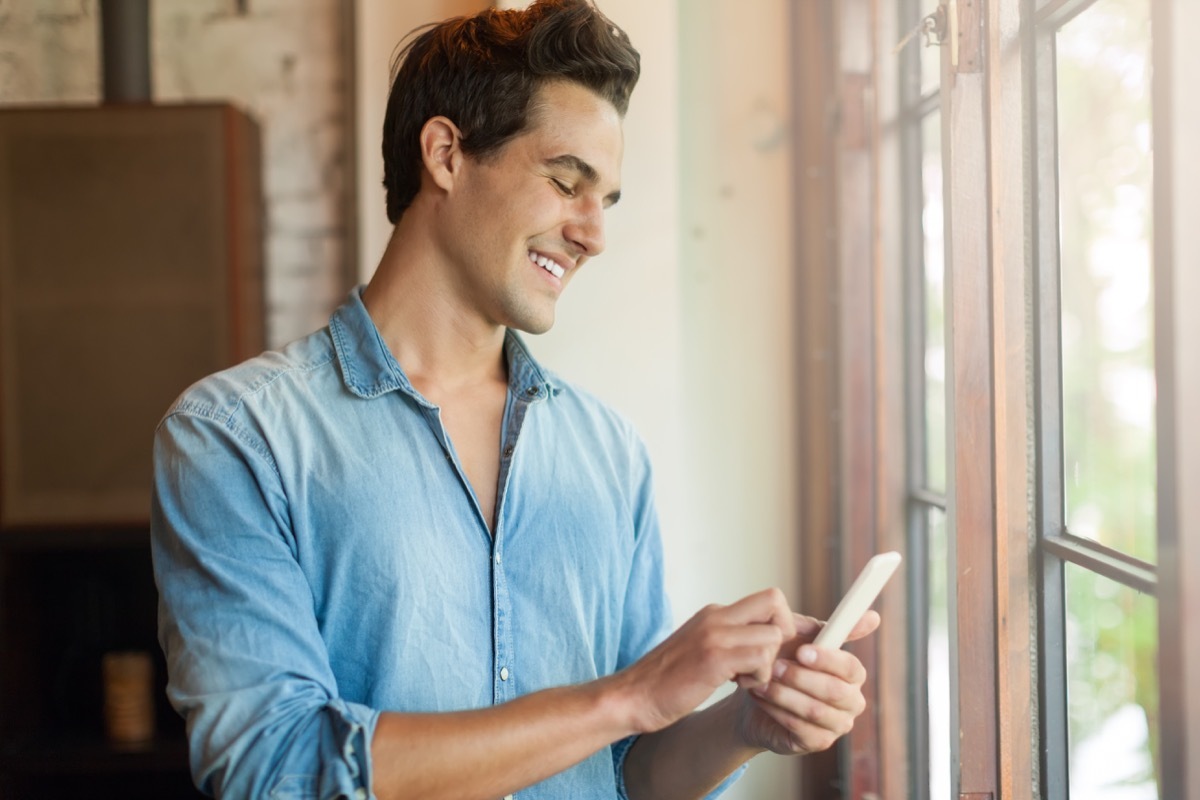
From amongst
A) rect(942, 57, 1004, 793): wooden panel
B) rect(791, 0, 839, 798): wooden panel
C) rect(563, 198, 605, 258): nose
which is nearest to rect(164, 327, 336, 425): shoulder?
rect(563, 198, 605, 258): nose

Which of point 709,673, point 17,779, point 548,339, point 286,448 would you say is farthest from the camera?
point 17,779

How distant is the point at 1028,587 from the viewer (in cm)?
143

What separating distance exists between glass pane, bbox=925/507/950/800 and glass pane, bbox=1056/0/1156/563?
77 cm

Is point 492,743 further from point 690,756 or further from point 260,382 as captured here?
point 260,382

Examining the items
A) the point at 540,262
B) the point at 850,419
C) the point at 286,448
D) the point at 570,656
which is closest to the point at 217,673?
the point at 286,448

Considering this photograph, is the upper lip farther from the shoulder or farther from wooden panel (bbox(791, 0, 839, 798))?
wooden panel (bbox(791, 0, 839, 798))

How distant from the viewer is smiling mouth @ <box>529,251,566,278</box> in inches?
54.4

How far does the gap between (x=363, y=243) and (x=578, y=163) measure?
143cm

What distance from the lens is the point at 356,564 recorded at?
1.23 meters

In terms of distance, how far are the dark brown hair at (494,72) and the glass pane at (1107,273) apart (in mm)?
598

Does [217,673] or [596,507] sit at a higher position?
[596,507]

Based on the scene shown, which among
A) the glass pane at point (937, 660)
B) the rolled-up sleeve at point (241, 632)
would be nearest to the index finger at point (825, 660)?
the rolled-up sleeve at point (241, 632)

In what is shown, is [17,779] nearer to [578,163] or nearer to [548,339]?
[548,339]

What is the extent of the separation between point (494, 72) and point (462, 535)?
62cm
